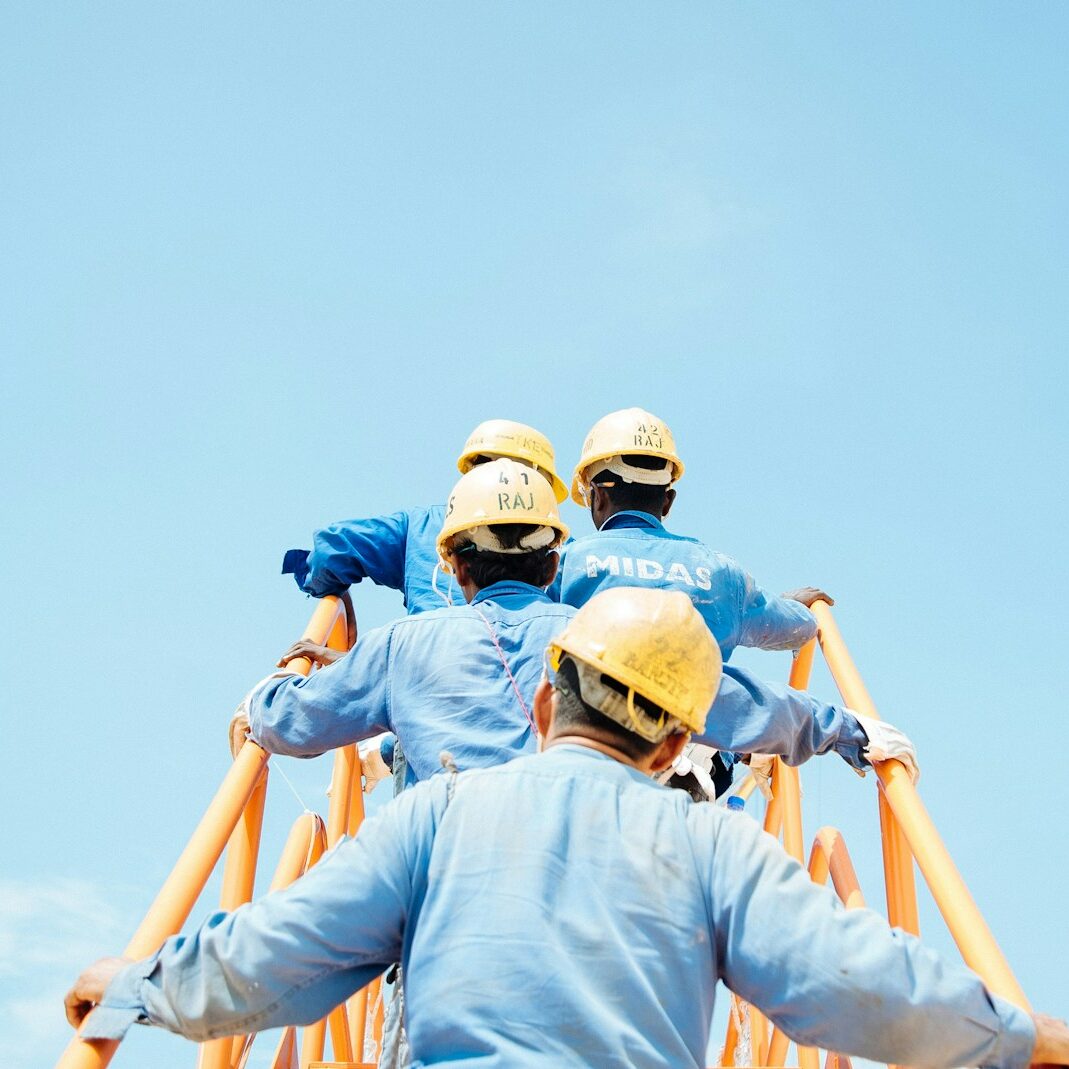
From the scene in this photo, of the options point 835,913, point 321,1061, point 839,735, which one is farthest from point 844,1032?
point 321,1061

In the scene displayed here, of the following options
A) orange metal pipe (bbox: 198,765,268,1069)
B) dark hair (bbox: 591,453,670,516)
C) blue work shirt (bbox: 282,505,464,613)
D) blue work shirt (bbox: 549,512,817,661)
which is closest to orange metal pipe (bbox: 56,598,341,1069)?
orange metal pipe (bbox: 198,765,268,1069)

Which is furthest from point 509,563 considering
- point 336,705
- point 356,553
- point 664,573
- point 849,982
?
point 849,982

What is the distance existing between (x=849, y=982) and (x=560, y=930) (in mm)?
448

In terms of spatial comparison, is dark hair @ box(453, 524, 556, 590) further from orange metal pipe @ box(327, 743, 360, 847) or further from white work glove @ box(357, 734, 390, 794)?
white work glove @ box(357, 734, 390, 794)

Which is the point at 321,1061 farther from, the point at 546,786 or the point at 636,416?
the point at 636,416

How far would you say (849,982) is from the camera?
6.74 feet

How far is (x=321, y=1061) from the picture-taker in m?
4.17

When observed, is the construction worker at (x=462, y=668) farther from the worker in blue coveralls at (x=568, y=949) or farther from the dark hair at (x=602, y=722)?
the worker in blue coveralls at (x=568, y=949)

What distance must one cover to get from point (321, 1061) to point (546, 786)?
7.81 ft

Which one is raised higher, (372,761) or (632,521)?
(632,521)

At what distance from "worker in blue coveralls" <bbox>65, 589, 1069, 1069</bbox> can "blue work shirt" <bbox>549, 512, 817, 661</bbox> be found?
2.40 meters

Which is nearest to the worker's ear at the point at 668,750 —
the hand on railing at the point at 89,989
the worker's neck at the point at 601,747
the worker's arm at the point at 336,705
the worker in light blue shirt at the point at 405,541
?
the worker's neck at the point at 601,747

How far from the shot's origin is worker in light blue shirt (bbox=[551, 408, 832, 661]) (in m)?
4.76

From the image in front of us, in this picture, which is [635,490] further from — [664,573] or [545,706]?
[545,706]
